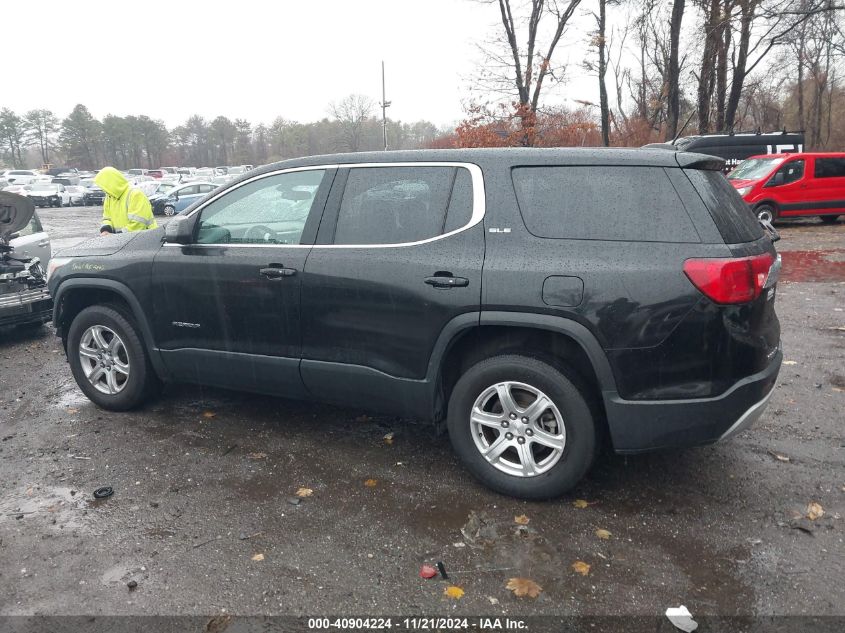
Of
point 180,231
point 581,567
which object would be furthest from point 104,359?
point 581,567

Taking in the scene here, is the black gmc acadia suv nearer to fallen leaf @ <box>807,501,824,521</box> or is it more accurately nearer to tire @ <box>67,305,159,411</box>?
tire @ <box>67,305,159,411</box>

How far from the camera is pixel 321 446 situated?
4422mm

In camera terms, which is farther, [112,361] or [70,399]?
[70,399]

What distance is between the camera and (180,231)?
4.45 m

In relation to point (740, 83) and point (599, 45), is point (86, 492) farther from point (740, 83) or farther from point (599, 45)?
point (740, 83)

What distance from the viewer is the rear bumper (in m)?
3.27

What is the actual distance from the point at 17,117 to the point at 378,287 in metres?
108

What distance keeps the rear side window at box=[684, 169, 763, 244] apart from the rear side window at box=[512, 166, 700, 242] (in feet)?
0.42

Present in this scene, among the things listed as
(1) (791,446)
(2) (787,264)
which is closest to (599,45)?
(2) (787,264)

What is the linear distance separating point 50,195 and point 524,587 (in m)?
44.9

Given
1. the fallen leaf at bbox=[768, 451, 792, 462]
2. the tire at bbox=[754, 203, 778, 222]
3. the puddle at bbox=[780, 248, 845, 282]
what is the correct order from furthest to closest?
the tire at bbox=[754, 203, 778, 222] < the puddle at bbox=[780, 248, 845, 282] < the fallen leaf at bbox=[768, 451, 792, 462]

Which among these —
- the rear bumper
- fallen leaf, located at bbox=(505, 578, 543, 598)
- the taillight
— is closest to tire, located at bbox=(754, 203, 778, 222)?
the rear bumper

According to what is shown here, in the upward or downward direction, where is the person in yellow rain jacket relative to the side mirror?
upward

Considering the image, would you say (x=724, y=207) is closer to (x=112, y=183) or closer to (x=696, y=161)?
(x=696, y=161)
